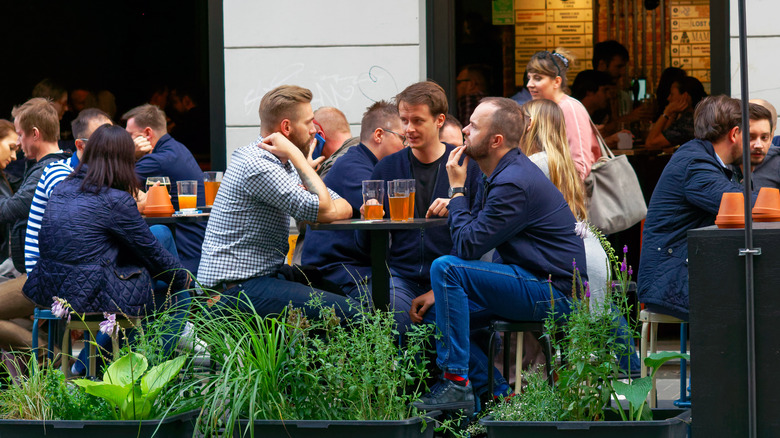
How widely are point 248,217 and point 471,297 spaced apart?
3.72 ft

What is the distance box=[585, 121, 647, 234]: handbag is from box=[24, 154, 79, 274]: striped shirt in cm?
305

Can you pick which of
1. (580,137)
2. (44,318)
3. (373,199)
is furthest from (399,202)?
(44,318)

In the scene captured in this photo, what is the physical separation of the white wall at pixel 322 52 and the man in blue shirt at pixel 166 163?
0.66 metres

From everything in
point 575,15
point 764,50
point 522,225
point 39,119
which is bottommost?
point 522,225

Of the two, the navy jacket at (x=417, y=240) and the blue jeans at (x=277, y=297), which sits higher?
the navy jacket at (x=417, y=240)

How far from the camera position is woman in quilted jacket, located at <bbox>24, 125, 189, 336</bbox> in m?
5.12

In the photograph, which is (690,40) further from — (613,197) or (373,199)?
(373,199)

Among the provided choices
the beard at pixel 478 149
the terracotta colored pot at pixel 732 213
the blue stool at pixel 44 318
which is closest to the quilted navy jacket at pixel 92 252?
the blue stool at pixel 44 318

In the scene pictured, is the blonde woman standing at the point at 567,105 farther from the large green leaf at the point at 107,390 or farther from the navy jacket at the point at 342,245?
the large green leaf at the point at 107,390

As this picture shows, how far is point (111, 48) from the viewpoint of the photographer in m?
11.0

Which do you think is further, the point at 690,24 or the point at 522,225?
the point at 690,24

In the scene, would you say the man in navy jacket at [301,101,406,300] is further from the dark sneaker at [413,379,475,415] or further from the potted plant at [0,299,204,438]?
the potted plant at [0,299,204,438]

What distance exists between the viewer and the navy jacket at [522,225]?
4.54 metres

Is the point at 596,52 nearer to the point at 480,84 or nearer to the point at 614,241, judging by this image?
the point at 480,84
